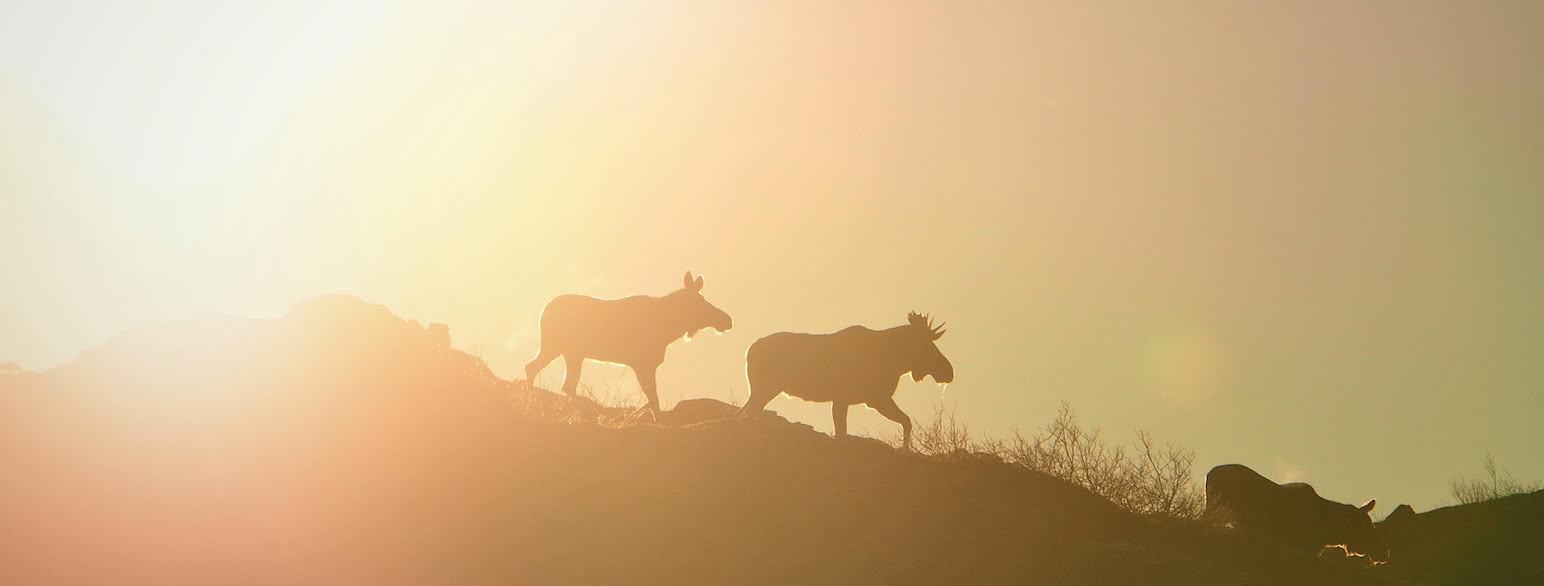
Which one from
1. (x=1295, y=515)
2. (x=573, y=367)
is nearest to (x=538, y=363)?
(x=573, y=367)

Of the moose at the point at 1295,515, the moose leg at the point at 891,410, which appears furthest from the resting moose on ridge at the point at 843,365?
the moose at the point at 1295,515

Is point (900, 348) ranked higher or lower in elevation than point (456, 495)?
higher

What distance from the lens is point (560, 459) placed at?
55.7 feet

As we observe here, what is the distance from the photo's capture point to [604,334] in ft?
79.2

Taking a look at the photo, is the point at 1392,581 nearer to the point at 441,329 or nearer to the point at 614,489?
the point at 614,489

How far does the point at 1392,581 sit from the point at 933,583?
7979 mm

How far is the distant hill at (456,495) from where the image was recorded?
14.7 m

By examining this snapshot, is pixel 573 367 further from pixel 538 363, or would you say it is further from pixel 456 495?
pixel 456 495

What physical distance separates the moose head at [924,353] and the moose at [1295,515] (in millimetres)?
5245

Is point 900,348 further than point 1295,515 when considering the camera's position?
Yes

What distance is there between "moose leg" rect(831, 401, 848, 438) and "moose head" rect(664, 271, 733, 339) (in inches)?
136

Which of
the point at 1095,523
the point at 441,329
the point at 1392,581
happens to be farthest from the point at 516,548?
the point at 1392,581

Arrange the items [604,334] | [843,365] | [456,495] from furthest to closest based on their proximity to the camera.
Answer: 1. [604,334]
2. [843,365]
3. [456,495]

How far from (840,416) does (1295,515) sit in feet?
26.5
